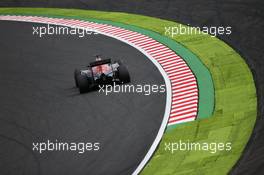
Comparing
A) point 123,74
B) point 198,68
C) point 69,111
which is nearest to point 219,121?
point 123,74

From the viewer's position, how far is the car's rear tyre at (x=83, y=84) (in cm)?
2188

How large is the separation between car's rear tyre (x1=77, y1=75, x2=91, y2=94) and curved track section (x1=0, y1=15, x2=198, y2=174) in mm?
3429

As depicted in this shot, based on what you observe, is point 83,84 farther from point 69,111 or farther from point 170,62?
point 170,62

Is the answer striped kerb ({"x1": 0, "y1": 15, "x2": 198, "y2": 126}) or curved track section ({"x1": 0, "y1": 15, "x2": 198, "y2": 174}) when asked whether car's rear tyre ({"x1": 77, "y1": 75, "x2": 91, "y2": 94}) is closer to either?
curved track section ({"x1": 0, "y1": 15, "x2": 198, "y2": 174})

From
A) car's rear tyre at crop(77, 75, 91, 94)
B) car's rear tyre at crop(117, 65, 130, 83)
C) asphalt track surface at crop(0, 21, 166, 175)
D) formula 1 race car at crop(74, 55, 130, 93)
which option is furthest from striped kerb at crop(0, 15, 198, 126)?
car's rear tyre at crop(77, 75, 91, 94)

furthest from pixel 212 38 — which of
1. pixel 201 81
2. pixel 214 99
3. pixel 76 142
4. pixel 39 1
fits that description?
pixel 39 1

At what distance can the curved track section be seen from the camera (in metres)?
19.3

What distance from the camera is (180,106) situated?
2016 centimetres

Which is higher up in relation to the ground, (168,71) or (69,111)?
(168,71)

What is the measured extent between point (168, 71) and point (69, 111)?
5555 mm

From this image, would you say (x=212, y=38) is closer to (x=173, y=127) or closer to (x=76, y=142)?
(x=173, y=127)

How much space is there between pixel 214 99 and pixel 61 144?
642 cm

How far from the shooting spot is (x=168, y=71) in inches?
934

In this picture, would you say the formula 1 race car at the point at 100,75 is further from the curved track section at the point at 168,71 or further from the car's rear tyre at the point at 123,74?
the curved track section at the point at 168,71
